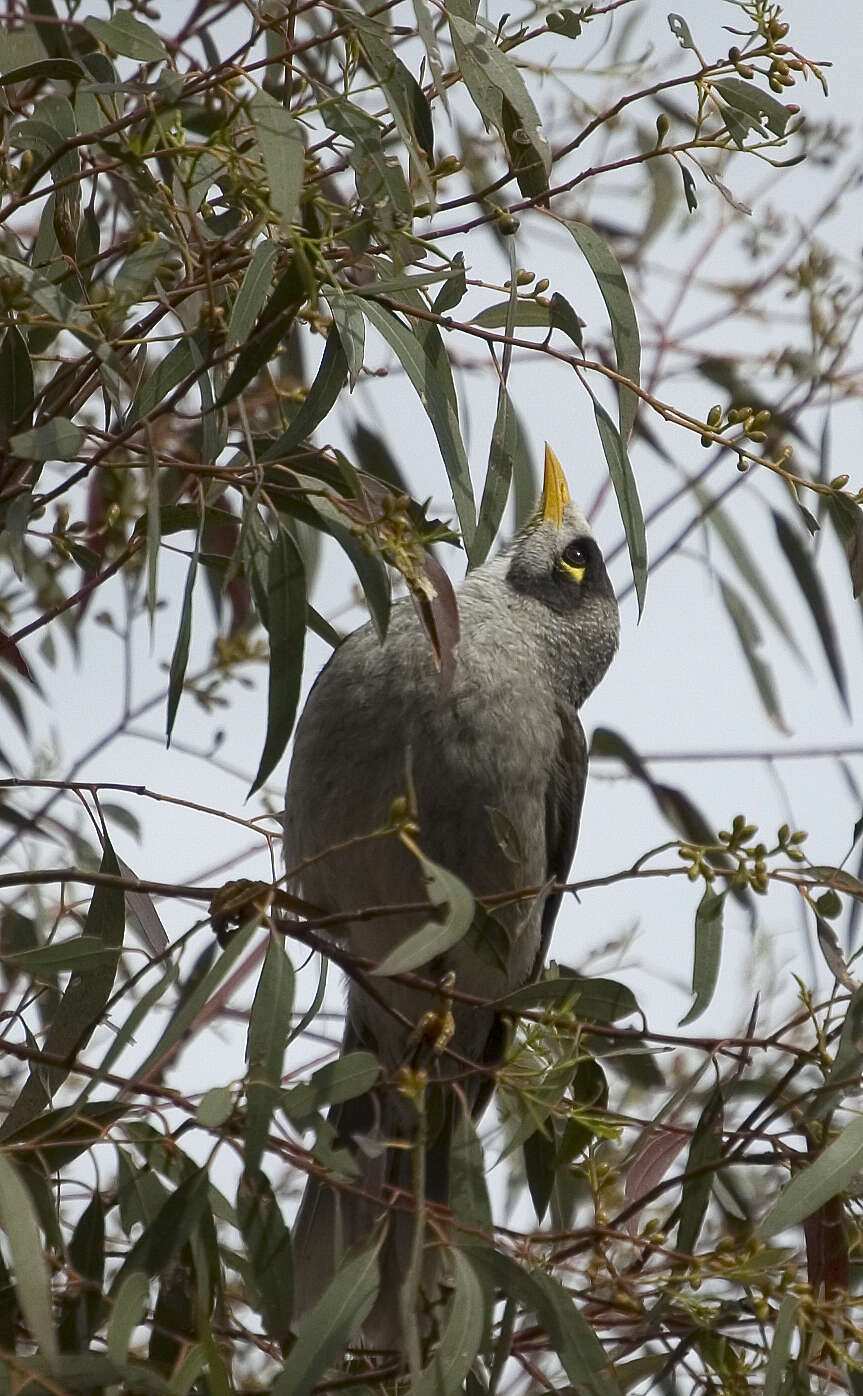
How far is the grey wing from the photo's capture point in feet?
10.3

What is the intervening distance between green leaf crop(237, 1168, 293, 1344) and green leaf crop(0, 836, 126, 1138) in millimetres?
279

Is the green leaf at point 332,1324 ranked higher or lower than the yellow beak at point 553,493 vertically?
lower

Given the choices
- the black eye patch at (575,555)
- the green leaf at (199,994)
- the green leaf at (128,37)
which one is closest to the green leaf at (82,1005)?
the green leaf at (199,994)

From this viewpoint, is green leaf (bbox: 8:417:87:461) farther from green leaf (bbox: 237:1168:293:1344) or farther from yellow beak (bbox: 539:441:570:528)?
yellow beak (bbox: 539:441:570:528)

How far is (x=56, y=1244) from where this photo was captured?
177cm

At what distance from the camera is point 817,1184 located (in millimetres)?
1767

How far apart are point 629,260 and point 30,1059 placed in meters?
2.55

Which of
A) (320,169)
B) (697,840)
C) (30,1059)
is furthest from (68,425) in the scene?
(697,840)

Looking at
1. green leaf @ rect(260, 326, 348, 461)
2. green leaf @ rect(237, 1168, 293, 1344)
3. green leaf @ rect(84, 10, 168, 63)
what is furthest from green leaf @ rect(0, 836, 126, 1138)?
green leaf @ rect(84, 10, 168, 63)

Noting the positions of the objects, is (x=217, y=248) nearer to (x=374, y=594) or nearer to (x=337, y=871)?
(x=374, y=594)

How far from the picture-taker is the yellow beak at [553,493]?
12.0 feet

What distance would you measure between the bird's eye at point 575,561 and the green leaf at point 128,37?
2.05 meters

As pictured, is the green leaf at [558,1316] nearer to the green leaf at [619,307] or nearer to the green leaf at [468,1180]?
the green leaf at [468,1180]

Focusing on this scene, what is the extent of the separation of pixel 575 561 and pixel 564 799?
26.7 inches
